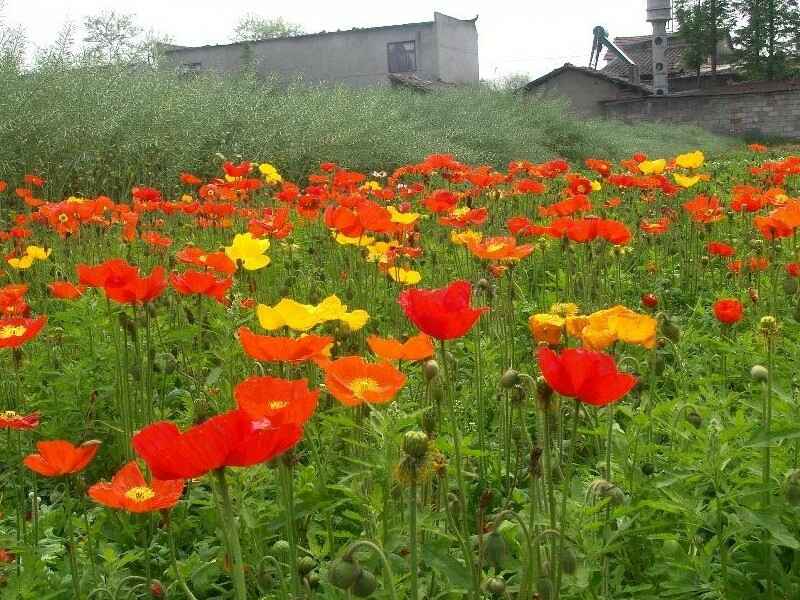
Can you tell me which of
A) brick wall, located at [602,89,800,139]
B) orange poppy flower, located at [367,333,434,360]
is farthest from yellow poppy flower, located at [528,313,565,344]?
brick wall, located at [602,89,800,139]

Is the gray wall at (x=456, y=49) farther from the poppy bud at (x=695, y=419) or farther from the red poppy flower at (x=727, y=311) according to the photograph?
the poppy bud at (x=695, y=419)

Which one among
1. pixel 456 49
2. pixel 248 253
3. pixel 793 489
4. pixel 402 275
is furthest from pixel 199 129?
pixel 456 49

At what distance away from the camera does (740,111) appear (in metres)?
30.0

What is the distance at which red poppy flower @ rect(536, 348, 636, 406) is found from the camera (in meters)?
1.07

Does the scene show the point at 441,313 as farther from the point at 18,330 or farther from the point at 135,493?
the point at 18,330

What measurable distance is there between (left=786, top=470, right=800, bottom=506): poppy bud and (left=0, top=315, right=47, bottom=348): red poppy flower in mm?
1350

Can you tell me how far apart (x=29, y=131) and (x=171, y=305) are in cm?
516

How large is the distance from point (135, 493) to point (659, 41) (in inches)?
1363

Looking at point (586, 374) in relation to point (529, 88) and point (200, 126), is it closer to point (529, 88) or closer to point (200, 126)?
point (200, 126)

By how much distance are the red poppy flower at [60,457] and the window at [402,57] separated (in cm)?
3037

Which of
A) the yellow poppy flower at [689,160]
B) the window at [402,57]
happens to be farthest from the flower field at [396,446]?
the window at [402,57]

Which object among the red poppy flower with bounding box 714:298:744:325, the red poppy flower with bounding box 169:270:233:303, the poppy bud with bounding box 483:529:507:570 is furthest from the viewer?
the red poppy flower with bounding box 714:298:744:325

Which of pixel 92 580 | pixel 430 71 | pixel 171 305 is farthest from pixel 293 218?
pixel 430 71

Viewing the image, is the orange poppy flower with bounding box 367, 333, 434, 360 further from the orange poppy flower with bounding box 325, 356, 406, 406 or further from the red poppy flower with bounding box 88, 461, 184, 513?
the red poppy flower with bounding box 88, 461, 184, 513
